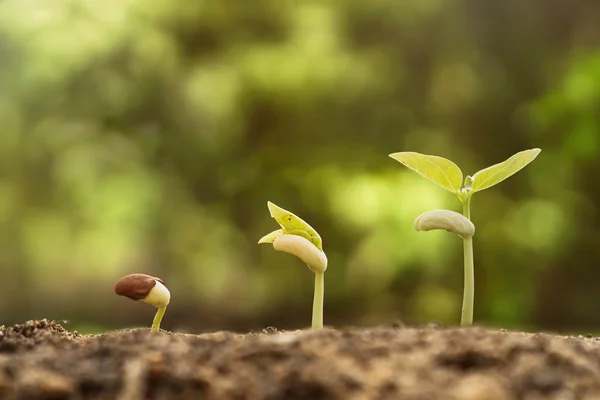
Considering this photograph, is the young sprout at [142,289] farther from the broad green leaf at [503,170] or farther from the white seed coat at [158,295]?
the broad green leaf at [503,170]

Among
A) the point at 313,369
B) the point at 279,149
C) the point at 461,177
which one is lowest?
the point at 313,369

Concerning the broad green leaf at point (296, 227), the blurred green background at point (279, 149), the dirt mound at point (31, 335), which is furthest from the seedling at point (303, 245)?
the blurred green background at point (279, 149)

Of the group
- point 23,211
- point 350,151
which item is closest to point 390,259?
point 350,151

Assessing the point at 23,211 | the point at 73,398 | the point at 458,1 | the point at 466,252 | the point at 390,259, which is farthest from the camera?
the point at 458,1

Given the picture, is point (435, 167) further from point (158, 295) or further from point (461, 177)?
point (158, 295)

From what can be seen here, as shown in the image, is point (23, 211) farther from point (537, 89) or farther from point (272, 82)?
point (537, 89)

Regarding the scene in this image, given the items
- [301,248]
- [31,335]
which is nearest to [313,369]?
[301,248]

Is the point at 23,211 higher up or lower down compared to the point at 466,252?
higher up
